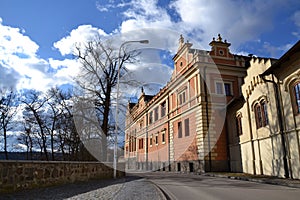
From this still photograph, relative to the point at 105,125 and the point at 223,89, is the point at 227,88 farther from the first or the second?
the point at 105,125

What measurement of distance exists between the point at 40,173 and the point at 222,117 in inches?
A: 731

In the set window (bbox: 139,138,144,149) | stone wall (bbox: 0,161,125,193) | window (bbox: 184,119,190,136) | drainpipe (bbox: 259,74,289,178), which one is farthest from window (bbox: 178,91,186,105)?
window (bbox: 139,138,144,149)

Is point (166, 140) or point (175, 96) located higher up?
point (175, 96)

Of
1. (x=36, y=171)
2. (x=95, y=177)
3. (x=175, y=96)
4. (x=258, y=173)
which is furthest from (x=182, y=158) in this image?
(x=36, y=171)

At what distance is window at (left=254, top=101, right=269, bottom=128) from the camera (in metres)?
18.2

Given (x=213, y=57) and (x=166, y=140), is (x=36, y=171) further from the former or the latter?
(x=166, y=140)

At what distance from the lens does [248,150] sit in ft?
66.3

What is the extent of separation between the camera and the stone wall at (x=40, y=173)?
Result: 874cm

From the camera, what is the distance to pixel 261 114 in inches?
739

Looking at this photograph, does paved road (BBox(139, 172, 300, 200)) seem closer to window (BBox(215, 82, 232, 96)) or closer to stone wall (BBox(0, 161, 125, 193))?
stone wall (BBox(0, 161, 125, 193))

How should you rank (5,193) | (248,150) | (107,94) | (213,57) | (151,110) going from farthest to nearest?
(151,110) → (213,57) → (107,94) → (248,150) → (5,193)

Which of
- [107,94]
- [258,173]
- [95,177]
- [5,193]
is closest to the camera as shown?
[5,193]

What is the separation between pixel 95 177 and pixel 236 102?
555 inches

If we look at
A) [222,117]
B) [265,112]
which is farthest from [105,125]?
[265,112]
